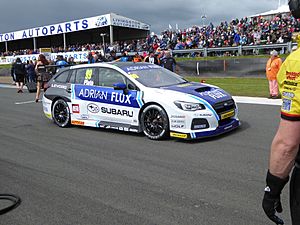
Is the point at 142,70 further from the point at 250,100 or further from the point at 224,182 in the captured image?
the point at 250,100

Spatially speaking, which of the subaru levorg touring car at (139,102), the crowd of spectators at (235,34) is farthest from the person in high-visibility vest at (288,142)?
the crowd of spectators at (235,34)

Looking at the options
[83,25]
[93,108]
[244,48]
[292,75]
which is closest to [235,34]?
[244,48]

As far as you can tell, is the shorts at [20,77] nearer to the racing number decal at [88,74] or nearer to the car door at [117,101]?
the racing number decal at [88,74]

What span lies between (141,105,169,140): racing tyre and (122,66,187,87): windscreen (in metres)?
A: 0.60

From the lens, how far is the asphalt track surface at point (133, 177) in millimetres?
3611

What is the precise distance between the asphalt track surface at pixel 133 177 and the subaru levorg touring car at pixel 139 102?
27 centimetres

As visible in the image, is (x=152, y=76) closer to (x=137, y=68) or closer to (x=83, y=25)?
(x=137, y=68)

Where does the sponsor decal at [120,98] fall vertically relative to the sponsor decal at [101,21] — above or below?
below

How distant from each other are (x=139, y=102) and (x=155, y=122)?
1.70ft

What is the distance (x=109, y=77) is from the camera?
755cm

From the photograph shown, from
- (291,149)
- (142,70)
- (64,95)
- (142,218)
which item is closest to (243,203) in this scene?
(142,218)

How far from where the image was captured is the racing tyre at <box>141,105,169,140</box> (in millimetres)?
6509

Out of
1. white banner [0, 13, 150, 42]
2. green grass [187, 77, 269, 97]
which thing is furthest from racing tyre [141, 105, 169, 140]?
white banner [0, 13, 150, 42]

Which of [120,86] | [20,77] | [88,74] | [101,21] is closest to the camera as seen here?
[120,86]
